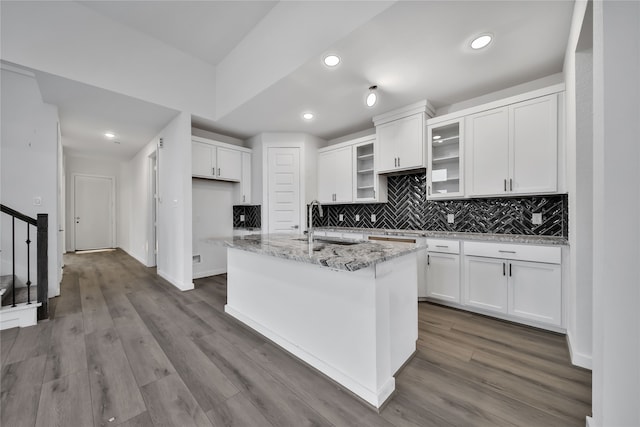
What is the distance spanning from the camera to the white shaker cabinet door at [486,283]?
8.15ft

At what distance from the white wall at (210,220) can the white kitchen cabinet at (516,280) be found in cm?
387

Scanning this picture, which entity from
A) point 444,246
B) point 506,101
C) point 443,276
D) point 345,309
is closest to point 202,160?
point 345,309

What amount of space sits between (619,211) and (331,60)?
224cm

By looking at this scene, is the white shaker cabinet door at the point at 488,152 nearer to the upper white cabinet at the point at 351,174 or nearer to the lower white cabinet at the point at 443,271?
the lower white cabinet at the point at 443,271

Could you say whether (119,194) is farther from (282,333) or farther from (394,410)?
(394,410)

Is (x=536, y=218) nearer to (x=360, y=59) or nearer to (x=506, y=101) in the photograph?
(x=506, y=101)

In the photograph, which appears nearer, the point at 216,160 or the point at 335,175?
the point at 216,160

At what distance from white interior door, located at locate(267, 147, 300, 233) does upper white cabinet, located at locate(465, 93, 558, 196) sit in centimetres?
261

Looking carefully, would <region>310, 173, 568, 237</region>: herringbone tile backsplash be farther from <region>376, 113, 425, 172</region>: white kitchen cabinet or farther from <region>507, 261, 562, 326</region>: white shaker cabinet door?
<region>507, 261, 562, 326</region>: white shaker cabinet door

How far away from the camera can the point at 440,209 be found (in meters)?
3.35

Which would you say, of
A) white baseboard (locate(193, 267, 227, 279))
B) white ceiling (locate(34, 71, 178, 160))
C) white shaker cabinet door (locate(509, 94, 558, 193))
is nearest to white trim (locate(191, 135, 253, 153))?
white ceiling (locate(34, 71, 178, 160))

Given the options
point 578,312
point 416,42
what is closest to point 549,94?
point 416,42

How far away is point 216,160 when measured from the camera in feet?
13.7

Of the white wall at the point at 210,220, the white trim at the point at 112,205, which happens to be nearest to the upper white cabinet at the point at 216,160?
the white wall at the point at 210,220
